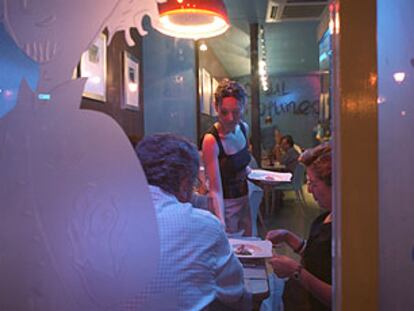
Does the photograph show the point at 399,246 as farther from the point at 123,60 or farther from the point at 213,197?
the point at 123,60

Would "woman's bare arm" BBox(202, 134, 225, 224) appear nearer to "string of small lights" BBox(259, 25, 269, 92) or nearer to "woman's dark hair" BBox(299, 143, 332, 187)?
"string of small lights" BBox(259, 25, 269, 92)

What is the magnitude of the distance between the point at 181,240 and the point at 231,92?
2.76ft

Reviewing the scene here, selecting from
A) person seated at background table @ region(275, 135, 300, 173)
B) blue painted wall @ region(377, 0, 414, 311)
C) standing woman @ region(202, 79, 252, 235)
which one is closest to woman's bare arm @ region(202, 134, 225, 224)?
standing woman @ region(202, 79, 252, 235)

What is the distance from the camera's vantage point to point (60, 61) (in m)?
1.07

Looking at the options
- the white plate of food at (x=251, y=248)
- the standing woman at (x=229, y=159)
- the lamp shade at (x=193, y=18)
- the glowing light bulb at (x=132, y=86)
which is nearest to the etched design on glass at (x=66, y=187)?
the lamp shade at (x=193, y=18)

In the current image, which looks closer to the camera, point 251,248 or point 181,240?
point 181,240

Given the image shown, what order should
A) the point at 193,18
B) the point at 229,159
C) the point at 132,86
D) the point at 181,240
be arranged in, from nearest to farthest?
the point at 181,240, the point at 132,86, the point at 193,18, the point at 229,159

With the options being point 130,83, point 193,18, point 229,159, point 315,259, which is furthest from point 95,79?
point 315,259

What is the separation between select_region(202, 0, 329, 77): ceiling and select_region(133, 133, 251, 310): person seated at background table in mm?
819

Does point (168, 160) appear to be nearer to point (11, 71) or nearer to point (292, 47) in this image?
point (11, 71)

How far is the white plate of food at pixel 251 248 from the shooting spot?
56.3 inches

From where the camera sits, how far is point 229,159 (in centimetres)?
176

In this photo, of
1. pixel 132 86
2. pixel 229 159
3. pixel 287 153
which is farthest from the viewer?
pixel 229 159

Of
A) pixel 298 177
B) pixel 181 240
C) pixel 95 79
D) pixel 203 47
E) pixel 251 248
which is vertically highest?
pixel 203 47
